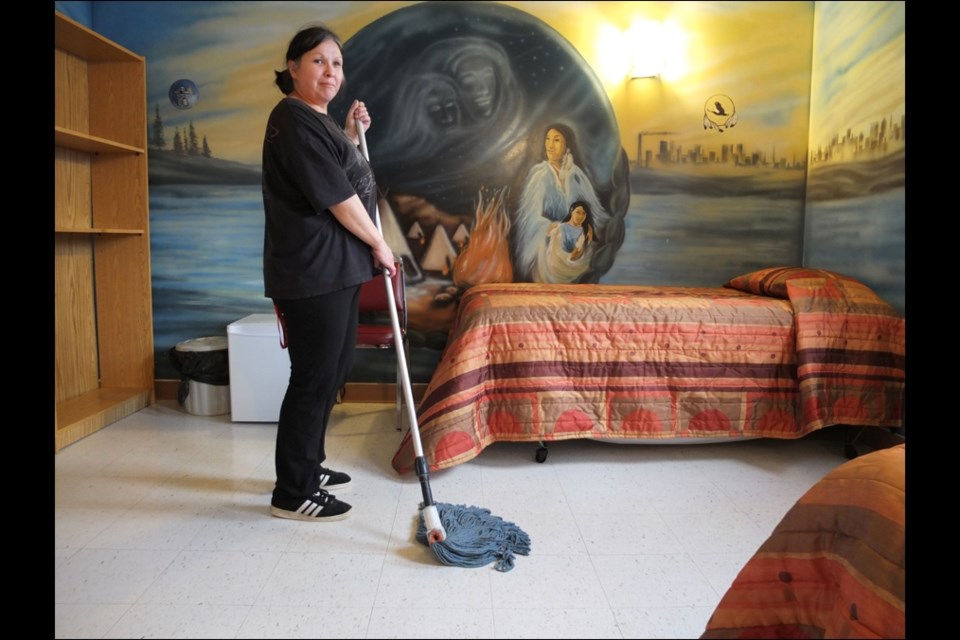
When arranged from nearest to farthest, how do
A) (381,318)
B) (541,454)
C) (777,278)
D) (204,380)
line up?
(541,454) < (777,278) < (204,380) < (381,318)

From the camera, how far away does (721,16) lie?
3176mm

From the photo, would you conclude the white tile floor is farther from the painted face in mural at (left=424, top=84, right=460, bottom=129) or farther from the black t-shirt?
the painted face in mural at (left=424, top=84, right=460, bottom=129)

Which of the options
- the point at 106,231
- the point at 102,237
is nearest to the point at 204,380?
the point at 106,231

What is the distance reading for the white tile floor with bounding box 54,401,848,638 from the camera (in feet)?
4.55

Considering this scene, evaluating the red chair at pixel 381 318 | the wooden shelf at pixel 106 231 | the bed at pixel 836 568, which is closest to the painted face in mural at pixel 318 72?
the red chair at pixel 381 318

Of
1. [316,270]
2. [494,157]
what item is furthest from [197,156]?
[316,270]

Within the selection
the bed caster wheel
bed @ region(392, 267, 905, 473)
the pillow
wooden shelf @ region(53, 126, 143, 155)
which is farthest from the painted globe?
the pillow

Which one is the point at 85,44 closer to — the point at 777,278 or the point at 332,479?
the point at 332,479

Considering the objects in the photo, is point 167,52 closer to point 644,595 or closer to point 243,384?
point 243,384

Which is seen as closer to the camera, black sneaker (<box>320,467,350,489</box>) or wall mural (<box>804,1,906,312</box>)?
black sneaker (<box>320,467,350,489</box>)

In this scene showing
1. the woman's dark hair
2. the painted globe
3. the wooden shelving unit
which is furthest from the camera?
the painted globe

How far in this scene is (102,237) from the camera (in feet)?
10.1

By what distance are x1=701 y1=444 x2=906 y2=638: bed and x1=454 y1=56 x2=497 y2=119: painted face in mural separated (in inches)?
100

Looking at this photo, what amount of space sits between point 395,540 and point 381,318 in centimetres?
157
